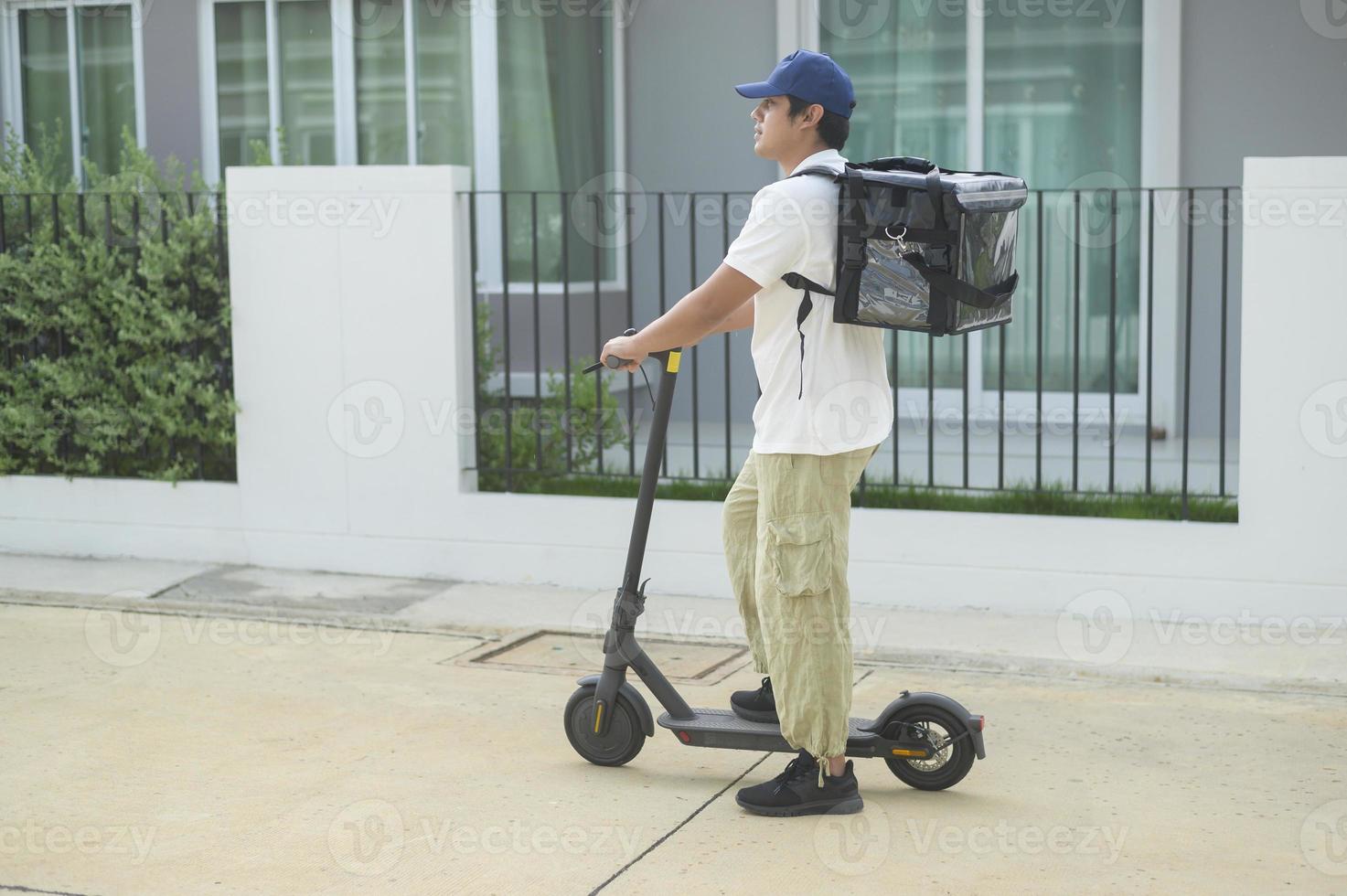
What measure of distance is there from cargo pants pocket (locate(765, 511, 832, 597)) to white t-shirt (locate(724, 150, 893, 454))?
183 millimetres

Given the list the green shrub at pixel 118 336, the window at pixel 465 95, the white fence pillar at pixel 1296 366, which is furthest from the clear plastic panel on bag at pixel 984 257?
the window at pixel 465 95

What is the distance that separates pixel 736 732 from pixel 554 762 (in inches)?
25.0

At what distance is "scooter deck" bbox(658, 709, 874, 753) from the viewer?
4.21m

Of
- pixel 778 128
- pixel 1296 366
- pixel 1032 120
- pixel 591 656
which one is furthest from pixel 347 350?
pixel 1032 120

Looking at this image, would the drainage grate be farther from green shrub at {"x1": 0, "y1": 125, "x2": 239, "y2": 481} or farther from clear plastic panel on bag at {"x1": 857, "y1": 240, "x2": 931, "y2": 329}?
green shrub at {"x1": 0, "y1": 125, "x2": 239, "y2": 481}

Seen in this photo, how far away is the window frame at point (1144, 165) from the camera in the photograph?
28.8 ft

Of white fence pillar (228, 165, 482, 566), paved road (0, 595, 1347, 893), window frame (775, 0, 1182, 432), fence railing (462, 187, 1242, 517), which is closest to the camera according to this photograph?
paved road (0, 595, 1347, 893)

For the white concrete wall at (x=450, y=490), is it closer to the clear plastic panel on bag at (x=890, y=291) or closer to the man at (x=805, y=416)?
the man at (x=805, y=416)

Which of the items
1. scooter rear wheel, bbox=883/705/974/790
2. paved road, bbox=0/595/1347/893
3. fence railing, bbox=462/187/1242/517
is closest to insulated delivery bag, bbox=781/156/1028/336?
scooter rear wheel, bbox=883/705/974/790

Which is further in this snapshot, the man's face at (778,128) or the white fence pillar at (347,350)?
the white fence pillar at (347,350)

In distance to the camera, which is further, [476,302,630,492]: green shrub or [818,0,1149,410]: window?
[818,0,1149,410]: window

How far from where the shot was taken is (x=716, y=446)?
8797mm

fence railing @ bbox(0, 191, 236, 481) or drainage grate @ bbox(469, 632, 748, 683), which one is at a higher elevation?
fence railing @ bbox(0, 191, 236, 481)

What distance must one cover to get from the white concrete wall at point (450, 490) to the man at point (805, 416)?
2.32 m
